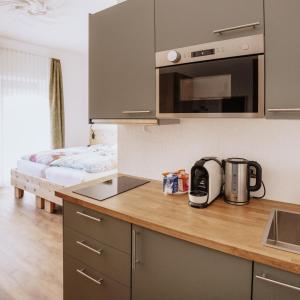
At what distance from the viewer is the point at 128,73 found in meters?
1.58

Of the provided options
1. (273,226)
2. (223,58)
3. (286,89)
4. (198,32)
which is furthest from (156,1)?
(273,226)

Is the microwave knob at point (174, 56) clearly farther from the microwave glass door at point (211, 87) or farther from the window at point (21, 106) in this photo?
the window at point (21, 106)

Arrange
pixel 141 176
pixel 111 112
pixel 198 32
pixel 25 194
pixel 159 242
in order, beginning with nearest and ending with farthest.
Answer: pixel 159 242 → pixel 198 32 → pixel 111 112 → pixel 141 176 → pixel 25 194

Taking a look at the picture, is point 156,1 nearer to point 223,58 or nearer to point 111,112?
point 223,58

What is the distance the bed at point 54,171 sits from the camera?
10.6ft

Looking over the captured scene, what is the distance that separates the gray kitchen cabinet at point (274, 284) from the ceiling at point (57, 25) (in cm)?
295

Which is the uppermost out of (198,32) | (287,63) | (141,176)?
(198,32)

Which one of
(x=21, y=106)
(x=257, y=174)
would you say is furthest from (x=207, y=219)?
(x=21, y=106)

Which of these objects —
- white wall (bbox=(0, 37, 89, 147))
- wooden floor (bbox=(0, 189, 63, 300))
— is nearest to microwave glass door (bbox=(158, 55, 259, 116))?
wooden floor (bbox=(0, 189, 63, 300))

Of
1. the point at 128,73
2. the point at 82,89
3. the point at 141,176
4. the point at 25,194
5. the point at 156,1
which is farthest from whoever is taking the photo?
the point at 82,89

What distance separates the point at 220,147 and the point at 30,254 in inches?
81.9

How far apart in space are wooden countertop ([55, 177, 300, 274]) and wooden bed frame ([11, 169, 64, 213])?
1968 mm

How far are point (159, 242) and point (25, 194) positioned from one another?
394cm

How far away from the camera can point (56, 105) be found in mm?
5516
